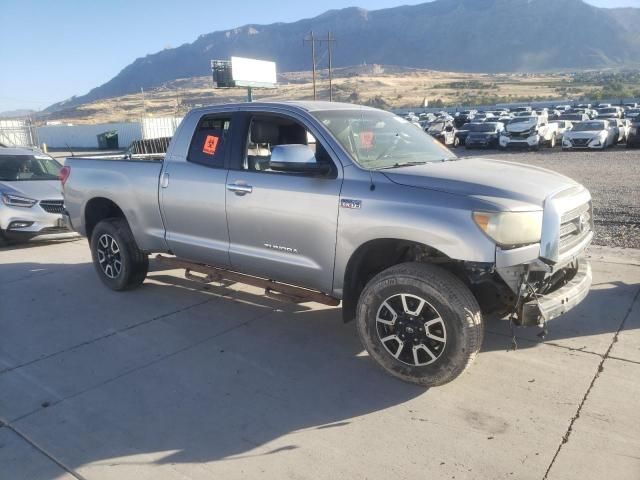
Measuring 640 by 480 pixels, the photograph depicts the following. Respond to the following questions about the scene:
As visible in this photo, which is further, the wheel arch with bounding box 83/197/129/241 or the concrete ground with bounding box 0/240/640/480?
Result: the wheel arch with bounding box 83/197/129/241

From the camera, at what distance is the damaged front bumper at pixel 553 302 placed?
3488 millimetres

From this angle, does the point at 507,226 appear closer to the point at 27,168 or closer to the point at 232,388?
the point at 232,388

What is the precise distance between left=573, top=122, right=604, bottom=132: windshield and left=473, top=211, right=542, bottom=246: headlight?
24195 mm

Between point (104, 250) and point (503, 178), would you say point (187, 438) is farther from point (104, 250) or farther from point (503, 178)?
point (104, 250)

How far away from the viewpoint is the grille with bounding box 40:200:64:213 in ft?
28.0

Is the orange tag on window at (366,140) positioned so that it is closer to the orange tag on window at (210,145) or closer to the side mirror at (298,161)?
the side mirror at (298,161)

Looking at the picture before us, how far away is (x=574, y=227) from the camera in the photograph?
3912 mm

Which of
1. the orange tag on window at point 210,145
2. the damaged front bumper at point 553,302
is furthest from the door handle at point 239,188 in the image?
the damaged front bumper at point 553,302

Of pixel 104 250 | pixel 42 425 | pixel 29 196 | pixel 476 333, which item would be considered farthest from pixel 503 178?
pixel 29 196

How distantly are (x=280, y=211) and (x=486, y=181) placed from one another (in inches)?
61.7

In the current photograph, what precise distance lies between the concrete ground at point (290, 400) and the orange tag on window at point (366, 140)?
5.35ft

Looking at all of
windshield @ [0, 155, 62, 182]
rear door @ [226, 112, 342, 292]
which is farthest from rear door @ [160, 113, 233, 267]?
windshield @ [0, 155, 62, 182]

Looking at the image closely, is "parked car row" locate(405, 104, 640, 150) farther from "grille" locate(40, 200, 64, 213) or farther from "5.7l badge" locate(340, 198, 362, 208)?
"5.7l badge" locate(340, 198, 362, 208)

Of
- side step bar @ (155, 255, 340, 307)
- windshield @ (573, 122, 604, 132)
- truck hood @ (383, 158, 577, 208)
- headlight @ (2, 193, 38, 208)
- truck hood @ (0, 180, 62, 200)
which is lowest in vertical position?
windshield @ (573, 122, 604, 132)
